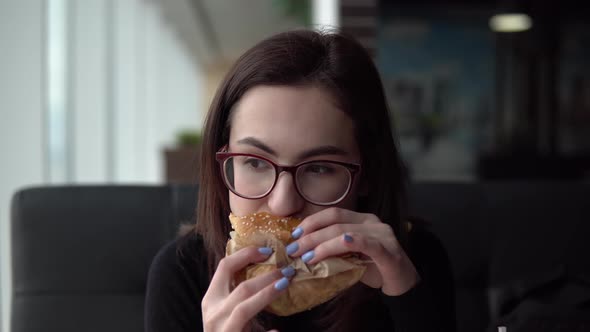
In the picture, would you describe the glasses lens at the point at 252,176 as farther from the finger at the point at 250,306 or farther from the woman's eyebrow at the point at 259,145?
the finger at the point at 250,306

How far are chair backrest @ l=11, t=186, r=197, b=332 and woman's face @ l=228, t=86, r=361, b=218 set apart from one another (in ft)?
1.71

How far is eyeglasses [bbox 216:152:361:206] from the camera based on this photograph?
1.09m

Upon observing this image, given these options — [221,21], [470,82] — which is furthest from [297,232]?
[221,21]

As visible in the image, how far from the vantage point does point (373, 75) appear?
124 centimetres

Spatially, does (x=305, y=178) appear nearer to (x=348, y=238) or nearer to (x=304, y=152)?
(x=304, y=152)

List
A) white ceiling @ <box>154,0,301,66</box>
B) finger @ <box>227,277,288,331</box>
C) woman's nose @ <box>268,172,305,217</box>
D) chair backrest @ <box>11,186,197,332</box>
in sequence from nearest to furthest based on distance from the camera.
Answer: finger @ <box>227,277,288,331</box> → woman's nose @ <box>268,172,305,217</box> → chair backrest @ <box>11,186,197,332</box> → white ceiling @ <box>154,0,301,66</box>

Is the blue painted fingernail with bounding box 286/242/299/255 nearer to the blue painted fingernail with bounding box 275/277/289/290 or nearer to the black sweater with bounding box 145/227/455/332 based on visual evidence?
the blue painted fingernail with bounding box 275/277/289/290

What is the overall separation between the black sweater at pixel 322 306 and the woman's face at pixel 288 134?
0.21 meters

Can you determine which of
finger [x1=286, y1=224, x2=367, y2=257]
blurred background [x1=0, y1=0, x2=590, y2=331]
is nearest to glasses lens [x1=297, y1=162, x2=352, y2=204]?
finger [x1=286, y1=224, x2=367, y2=257]

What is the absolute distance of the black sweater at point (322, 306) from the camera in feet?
3.77

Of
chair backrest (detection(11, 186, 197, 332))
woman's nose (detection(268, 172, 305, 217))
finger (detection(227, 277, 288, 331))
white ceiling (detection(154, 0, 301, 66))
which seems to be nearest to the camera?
finger (detection(227, 277, 288, 331))

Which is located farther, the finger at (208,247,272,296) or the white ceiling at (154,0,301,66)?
the white ceiling at (154,0,301,66)

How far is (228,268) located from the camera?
963 mm

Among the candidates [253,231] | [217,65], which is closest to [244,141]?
[253,231]
